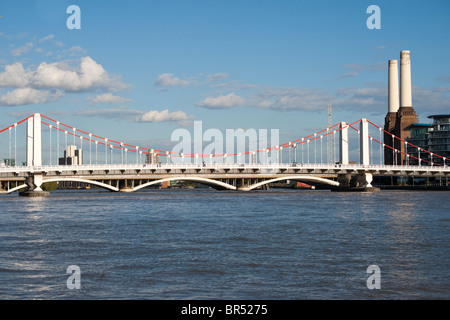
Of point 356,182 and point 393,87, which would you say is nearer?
point 356,182

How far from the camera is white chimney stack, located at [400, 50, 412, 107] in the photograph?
539 feet

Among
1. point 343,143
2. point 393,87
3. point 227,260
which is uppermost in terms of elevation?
point 393,87

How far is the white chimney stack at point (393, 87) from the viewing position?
16900 cm

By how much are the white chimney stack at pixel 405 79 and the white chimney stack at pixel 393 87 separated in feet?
12.4

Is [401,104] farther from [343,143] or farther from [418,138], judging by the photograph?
[343,143]

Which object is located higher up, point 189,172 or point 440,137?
point 440,137

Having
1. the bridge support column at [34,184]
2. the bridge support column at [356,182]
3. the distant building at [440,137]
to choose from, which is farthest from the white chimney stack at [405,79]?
the bridge support column at [34,184]

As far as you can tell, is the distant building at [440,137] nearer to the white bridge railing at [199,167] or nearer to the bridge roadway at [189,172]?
the bridge roadway at [189,172]

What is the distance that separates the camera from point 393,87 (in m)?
174

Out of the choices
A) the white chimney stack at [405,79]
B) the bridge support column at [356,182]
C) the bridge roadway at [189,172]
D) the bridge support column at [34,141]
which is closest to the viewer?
the bridge roadway at [189,172]

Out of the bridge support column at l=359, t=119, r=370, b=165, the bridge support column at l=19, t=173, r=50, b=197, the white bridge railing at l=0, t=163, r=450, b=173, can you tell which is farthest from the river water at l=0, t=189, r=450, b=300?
the bridge support column at l=359, t=119, r=370, b=165

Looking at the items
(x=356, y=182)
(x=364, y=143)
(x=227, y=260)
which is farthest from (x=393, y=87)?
(x=227, y=260)

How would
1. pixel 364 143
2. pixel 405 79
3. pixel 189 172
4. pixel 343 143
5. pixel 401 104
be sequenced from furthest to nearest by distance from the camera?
pixel 401 104
pixel 405 79
pixel 364 143
pixel 343 143
pixel 189 172

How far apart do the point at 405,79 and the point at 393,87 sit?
8391 mm
